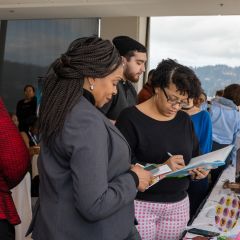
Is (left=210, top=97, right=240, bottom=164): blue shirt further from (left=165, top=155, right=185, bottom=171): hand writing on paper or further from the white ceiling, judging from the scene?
the white ceiling

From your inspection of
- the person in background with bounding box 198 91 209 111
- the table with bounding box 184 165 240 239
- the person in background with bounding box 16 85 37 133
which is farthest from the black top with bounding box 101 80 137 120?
the person in background with bounding box 16 85 37 133

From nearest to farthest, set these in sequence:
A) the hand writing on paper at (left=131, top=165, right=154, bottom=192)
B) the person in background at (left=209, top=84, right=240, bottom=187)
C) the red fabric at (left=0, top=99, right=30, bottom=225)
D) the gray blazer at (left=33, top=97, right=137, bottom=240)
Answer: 1. the gray blazer at (left=33, top=97, right=137, bottom=240)
2. the hand writing on paper at (left=131, top=165, right=154, bottom=192)
3. the red fabric at (left=0, top=99, right=30, bottom=225)
4. the person in background at (left=209, top=84, right=240, bottom=187)

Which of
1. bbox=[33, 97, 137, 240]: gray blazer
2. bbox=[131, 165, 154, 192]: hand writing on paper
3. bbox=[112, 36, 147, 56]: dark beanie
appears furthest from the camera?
bbox=[112, 36, 147, 56]: dark beanie

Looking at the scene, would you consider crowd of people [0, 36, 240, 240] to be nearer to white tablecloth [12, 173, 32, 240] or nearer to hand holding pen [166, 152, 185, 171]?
hand holding pen [166, 152, 185, 171]

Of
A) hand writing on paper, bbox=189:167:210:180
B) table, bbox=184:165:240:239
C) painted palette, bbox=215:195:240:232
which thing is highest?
hand writing on paper, bbox=189:167:210:180

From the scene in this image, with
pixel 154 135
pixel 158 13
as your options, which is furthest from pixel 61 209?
pixel 158 13

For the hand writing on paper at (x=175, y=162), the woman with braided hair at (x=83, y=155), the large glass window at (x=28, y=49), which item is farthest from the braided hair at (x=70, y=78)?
the large glass window at (x=28, y=49)

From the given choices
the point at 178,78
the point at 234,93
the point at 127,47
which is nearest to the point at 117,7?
the point at 234,93

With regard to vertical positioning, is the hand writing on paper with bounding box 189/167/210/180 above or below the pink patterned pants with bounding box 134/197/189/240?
above

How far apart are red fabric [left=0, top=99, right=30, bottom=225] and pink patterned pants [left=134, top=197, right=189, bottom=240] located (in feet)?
1.53

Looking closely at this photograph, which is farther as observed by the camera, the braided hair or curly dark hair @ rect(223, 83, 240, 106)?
curly dark hair @ rect(223, 83, 240, 106)

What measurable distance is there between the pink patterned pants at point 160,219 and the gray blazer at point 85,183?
0.39 metres

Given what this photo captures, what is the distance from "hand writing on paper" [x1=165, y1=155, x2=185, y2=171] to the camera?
4.81ft

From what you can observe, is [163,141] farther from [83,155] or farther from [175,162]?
[83,155]
